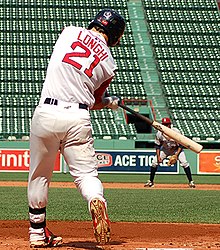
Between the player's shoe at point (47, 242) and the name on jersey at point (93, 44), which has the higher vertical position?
the name on jersey at point (93, 44)

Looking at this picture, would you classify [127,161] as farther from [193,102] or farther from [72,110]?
[72,110]

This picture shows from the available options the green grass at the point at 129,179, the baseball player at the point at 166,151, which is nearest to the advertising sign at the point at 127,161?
the green grass at the point at 129,179

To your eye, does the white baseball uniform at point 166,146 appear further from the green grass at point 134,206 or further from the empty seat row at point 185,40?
the empty seat row at point 185,40

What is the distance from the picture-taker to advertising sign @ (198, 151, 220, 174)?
1133 inches

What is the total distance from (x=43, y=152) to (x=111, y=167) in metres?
22.5

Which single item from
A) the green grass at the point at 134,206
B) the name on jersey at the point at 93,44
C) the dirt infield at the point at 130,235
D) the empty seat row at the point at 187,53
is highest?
the empty seat row at the point at 187,53

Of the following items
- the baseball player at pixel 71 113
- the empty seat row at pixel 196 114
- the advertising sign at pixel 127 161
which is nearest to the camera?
the baseball player at pixel 71 113

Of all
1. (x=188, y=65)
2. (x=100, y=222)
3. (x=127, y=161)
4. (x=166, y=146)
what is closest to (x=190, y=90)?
(x=188, y=65)

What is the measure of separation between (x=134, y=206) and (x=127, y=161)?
51.5 feet

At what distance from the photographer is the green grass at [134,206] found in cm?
1045

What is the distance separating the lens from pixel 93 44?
611 cm

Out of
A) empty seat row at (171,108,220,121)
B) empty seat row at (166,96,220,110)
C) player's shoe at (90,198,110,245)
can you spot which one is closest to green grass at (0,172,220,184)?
empty seat row at (171,108,220,121)

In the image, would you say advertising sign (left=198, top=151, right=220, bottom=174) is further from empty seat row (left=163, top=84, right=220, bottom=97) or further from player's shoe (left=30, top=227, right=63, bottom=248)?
player's shoe (left=30, top=227, right=63, bottom=248)

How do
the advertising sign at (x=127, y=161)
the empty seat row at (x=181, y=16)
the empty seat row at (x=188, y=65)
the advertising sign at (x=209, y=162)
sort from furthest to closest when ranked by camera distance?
the empty seat row at (x=181, y=16), the empty seat row at (x=188, y=65), the advertising sign at (x=209, y=162), the advertising sign at (x=127, y=161)
